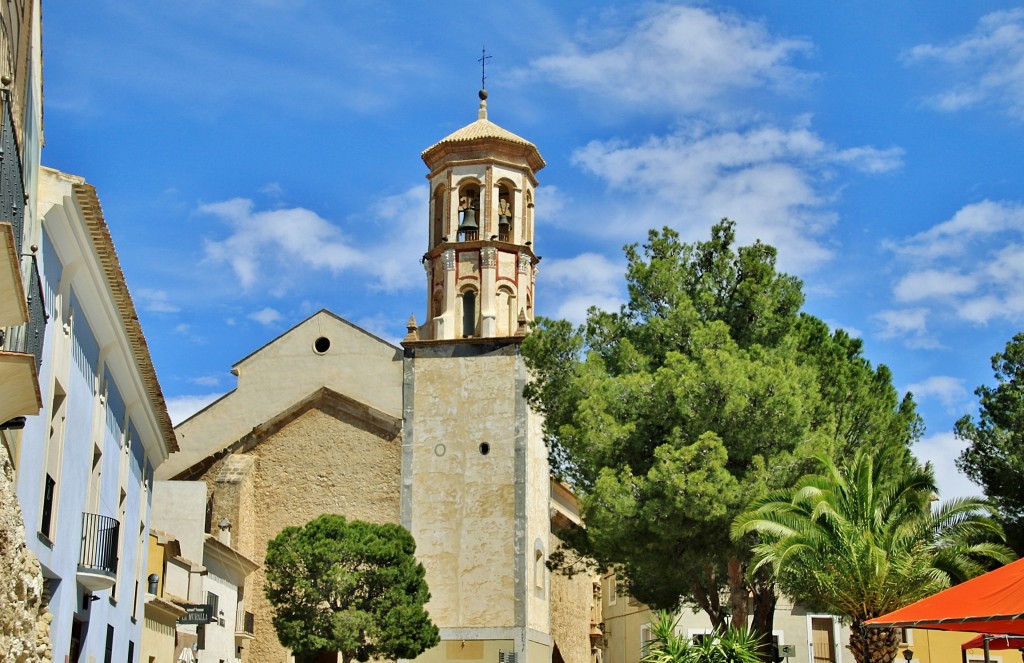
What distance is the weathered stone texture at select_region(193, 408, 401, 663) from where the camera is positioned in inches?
1395

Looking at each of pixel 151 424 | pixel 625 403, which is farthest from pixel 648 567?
pixel 151 424

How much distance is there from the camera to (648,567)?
23.5 metres

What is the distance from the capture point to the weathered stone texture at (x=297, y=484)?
116 ft

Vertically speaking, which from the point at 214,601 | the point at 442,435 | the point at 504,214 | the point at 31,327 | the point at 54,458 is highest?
the point at 504,214

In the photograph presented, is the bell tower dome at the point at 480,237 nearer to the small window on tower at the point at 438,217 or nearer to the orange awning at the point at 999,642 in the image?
the small window on tower at the point at 438,217

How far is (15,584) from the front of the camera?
1012 cm

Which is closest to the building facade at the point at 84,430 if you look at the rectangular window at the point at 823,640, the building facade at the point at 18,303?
the building facade at the point at 18,303

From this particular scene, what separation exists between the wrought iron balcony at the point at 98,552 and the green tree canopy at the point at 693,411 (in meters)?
9.84

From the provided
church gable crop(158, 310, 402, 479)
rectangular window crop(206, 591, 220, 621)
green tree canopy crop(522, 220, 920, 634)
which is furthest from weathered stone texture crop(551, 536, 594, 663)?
green tree canopy crop(522, 220, 920, 634)

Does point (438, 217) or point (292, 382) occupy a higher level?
point (438, 217)

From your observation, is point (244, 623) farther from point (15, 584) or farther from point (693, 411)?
point (15, 584)

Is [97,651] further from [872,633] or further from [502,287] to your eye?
[502,287]

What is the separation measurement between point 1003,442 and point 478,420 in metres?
13.7

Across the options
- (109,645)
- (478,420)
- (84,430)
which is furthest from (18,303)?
(478,420)
